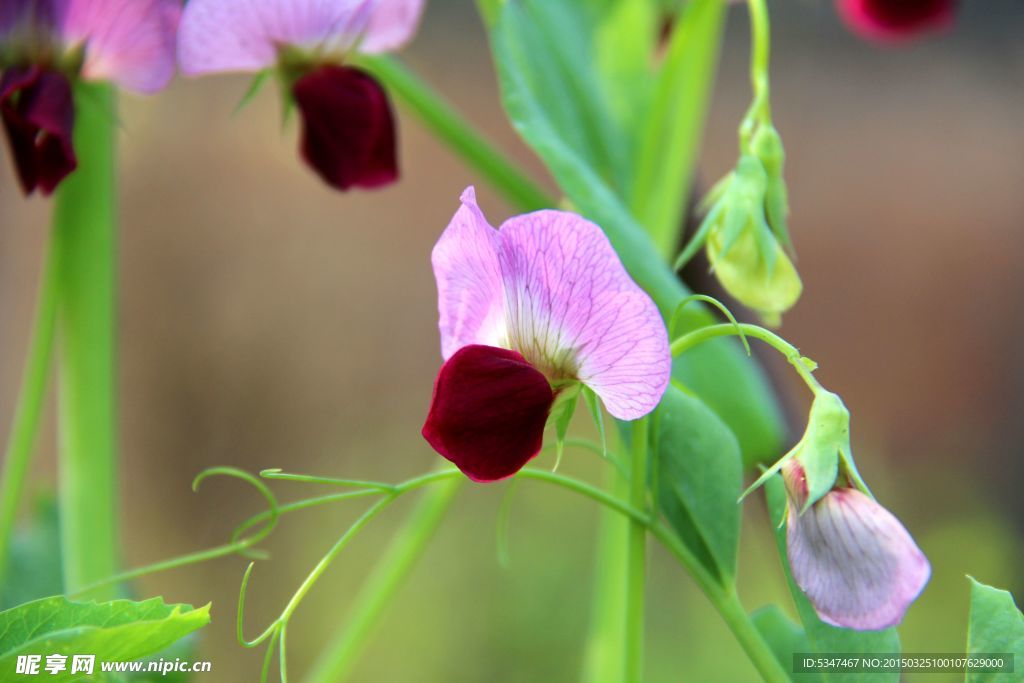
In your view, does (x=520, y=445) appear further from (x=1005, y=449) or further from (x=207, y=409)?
(x=1005, y=449)

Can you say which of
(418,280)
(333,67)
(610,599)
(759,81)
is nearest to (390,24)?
(333,67)

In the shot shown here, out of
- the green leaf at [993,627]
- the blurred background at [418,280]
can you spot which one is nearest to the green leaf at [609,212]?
the green leaf at [993,627]

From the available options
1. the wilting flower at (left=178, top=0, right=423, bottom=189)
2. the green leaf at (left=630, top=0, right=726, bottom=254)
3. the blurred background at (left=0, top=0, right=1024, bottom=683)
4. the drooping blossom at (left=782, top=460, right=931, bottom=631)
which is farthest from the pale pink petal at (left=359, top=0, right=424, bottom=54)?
the blurred background at (left=0, top=0, right=1024, bottom=683)

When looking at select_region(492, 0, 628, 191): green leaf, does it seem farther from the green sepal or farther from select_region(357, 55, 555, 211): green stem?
the green sepal

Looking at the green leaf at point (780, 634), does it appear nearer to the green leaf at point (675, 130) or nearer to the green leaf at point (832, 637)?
the green leaf at point (832, 637)

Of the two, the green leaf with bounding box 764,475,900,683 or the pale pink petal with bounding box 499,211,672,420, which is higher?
the pale pink petal with bounding box 499,211,672,420

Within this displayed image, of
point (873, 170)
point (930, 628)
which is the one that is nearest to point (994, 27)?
point (873, 170)
